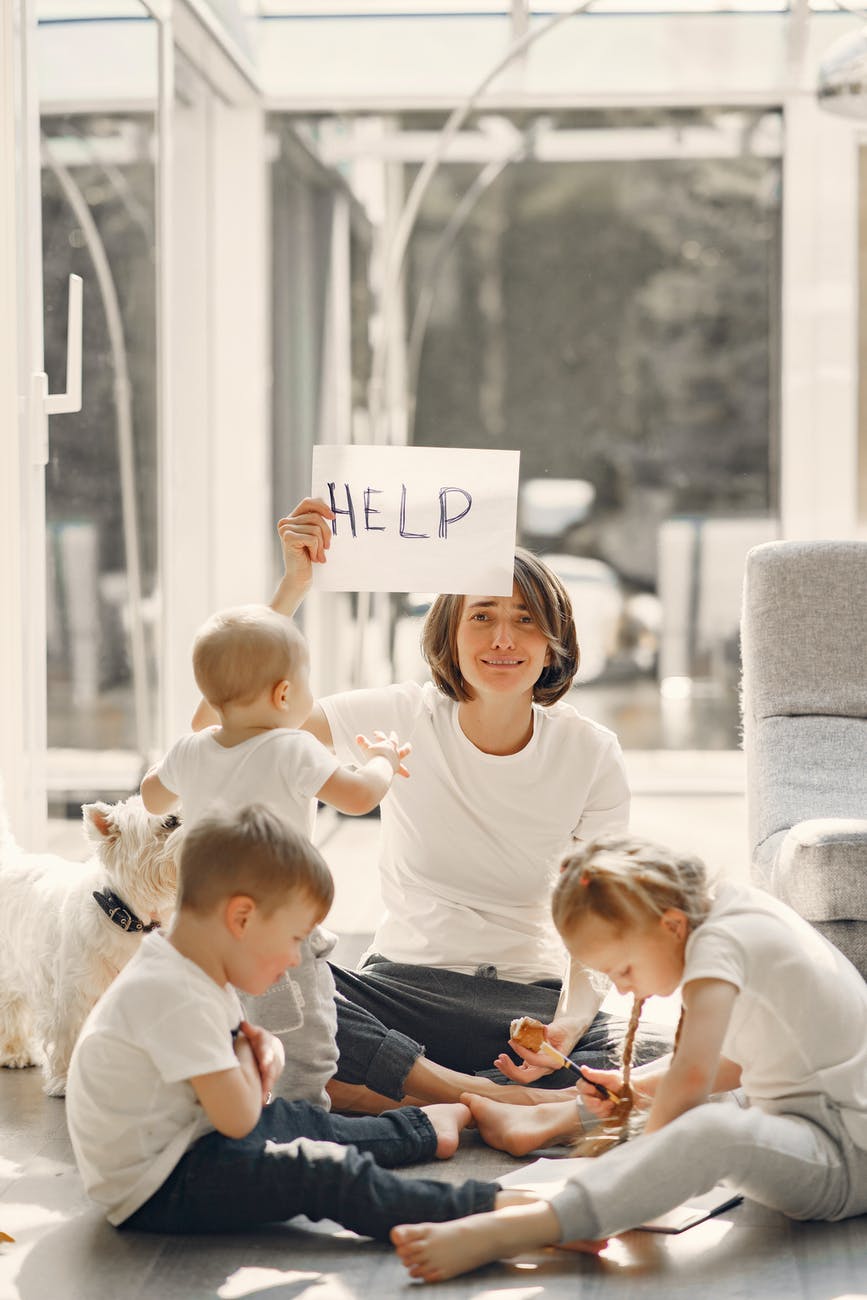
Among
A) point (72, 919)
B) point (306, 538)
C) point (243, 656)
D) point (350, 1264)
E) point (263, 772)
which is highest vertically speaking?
point (306, 538)

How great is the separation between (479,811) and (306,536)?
48 centimetres

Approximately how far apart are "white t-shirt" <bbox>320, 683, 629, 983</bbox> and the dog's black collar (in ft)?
1.22

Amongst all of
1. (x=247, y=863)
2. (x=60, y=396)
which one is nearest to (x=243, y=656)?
(x=247, y=863)

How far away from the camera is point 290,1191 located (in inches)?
62.8

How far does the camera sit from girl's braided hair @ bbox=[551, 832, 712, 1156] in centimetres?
164

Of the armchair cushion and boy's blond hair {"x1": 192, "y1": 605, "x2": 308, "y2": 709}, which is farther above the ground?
boy's blond hair {"x1": 192, "y1": 605, "x2": 308, "y2": 709}

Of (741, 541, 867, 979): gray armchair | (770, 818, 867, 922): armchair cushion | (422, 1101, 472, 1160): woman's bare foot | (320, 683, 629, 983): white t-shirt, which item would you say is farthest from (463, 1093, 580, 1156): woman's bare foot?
(741, 541, 867, 979): gray armchair

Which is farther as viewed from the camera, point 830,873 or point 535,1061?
point 830,873

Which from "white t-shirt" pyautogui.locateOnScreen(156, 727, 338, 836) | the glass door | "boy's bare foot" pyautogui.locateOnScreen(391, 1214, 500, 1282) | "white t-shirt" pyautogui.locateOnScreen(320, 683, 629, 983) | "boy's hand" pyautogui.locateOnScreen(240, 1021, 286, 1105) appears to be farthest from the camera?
the glass door

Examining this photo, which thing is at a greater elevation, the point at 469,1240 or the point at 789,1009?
the point at 789,1009

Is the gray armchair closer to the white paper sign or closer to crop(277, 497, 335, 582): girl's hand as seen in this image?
the white paper sign

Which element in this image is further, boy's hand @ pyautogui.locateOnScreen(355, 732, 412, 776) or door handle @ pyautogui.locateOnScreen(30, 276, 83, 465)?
door handle @ pyautogui.locateOnScreen(30, 276, 83, 465)

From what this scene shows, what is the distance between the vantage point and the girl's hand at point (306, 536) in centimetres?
212

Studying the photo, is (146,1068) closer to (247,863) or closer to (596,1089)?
(247,863)
